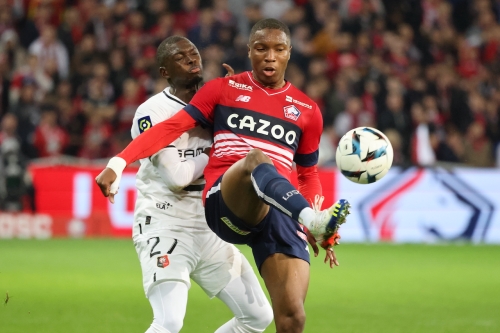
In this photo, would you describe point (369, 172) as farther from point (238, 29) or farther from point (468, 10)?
point (468, 10)

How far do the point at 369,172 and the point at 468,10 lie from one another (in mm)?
12375

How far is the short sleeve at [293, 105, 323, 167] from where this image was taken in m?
5.04

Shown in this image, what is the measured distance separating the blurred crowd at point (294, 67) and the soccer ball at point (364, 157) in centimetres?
823

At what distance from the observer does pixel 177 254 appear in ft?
16.1

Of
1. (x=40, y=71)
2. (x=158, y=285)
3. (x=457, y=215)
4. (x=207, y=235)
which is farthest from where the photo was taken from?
(x=40, y=71)

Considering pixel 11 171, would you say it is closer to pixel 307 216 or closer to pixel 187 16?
pixel 187 16

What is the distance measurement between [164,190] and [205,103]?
0.61 m

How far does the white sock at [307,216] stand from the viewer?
13.4ft

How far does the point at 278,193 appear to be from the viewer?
4180 mm

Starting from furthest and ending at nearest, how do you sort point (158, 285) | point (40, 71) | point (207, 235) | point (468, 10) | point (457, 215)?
point (468, 10)
point (40, 71)
point (457, 215)
point (207, 235)
point (158, 285)

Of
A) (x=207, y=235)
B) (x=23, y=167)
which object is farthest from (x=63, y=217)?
(x=207, y=235)

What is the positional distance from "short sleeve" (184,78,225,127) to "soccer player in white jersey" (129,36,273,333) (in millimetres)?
219

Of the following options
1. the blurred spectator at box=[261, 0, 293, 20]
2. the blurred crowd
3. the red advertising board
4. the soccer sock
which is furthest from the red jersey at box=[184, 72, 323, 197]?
the blurred spectator at box=[261, 0, 293, 20]

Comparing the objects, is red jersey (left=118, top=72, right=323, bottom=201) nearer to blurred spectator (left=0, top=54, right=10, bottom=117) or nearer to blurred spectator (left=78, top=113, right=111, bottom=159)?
blurred spectator (left=78, top=113, right=111, bottom=159)
